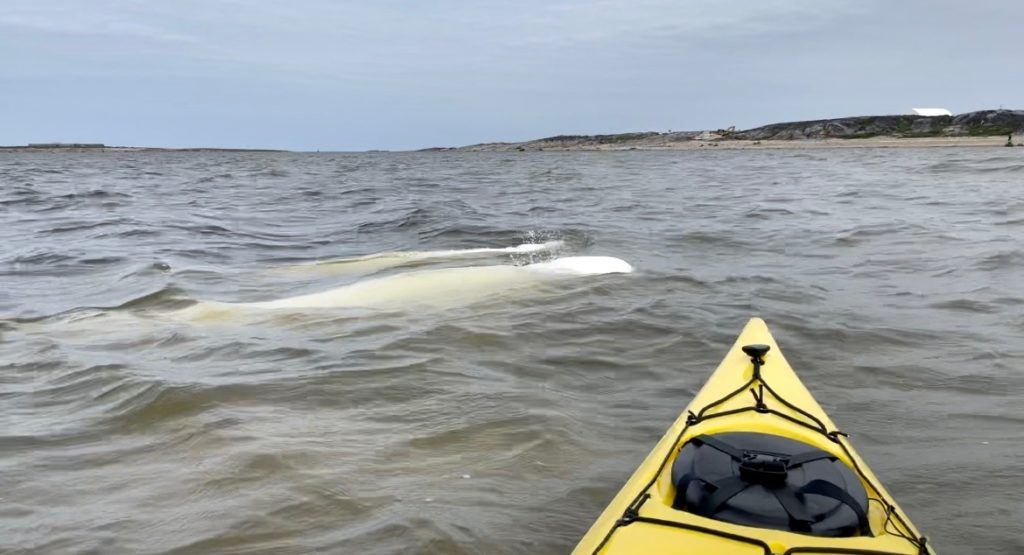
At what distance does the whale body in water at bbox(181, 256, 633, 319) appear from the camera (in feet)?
28.0

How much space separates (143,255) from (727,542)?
40.3 feet

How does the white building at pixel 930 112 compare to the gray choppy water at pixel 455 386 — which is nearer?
the gray choppy water at pixel 455 386

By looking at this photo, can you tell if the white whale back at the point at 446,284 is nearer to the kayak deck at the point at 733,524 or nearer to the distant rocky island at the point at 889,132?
the kayak deck at the point at 733,524

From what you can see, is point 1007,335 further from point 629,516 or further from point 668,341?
point 629,516

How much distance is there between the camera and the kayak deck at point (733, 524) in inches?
98.3

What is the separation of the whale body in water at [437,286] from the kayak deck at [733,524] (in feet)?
16.4

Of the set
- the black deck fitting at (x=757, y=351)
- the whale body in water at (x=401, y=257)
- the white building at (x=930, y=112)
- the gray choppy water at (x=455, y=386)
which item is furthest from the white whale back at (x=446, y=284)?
the white building at (x=930, y=112)

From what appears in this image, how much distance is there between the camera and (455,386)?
5.86m

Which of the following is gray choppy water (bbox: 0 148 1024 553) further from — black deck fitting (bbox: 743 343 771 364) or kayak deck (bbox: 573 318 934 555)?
black deck fitting (bbox: 743 343 771 364)

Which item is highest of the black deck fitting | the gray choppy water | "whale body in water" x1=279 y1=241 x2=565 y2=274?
the black deck fitting

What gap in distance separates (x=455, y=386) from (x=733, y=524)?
347 cm

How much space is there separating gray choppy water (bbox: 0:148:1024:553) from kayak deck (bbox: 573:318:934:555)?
2.49 ft

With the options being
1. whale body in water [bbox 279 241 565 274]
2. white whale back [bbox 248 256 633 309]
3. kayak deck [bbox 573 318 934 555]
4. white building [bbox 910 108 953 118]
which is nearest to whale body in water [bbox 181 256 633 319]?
white whale back [bbox 248 256 633 309]

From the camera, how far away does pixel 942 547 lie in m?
3.45
